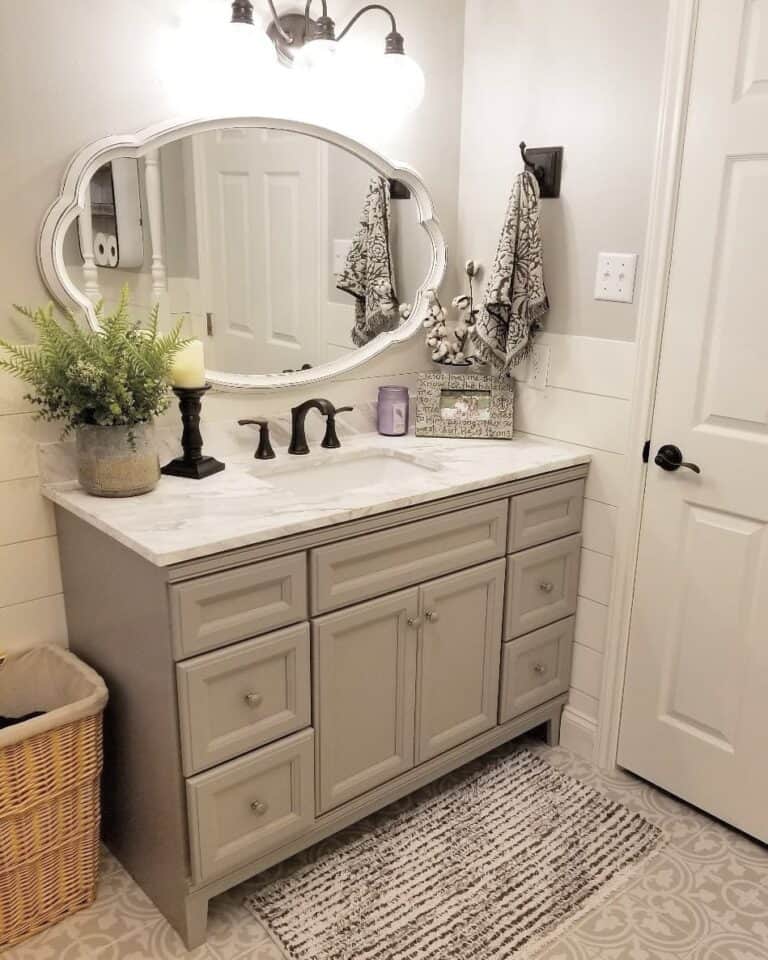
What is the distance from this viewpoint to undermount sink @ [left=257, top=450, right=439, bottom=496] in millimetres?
2152

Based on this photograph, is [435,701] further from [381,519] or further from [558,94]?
[558,94]

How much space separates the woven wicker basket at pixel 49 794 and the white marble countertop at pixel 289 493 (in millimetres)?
392

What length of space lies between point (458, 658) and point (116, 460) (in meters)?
0.98

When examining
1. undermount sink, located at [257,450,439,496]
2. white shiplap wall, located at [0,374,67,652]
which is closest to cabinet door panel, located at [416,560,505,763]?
undermount sink, located at [257,450,439,496]

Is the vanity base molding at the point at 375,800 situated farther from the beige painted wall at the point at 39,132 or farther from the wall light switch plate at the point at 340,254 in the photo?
the wall light switch plate at the point at 340,254

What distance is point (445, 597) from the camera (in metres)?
2.09

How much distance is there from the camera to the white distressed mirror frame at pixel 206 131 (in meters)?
1.81

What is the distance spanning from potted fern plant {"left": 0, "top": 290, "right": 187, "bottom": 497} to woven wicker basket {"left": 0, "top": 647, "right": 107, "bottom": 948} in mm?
451

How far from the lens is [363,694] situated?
197 centimetres

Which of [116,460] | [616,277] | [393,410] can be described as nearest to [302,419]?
[393,410]

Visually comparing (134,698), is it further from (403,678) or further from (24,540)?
(403,678)

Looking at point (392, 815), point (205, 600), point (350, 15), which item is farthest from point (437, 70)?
point (392, 815)

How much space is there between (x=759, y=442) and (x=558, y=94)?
1.05 metres

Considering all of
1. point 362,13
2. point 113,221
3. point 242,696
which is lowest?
point 242,696
